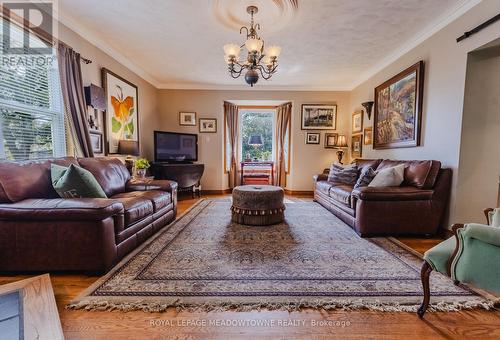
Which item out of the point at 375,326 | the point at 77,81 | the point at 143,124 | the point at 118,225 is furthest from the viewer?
the point at 143,124

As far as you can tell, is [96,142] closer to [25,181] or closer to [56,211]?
[25,181]

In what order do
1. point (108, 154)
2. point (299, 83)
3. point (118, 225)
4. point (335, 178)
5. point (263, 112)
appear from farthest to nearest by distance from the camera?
point (263, 112) → point (299, 83) → point (335, 178) → point (108, 154) → point (118, 225)

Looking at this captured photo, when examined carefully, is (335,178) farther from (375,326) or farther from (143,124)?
(143,124)

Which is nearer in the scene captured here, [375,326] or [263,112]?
[375,326]

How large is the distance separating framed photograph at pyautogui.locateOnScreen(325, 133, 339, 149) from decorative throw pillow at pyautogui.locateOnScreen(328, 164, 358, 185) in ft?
5.09

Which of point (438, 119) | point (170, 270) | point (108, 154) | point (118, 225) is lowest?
point (170, 270)

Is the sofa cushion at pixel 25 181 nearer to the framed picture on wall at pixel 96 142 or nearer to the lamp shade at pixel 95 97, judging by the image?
the framed picture on wall at pixel 96 142

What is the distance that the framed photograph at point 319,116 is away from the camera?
215 inches

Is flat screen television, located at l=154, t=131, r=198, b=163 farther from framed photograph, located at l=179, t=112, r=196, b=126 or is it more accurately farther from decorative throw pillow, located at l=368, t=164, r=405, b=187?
decorative throw pillow, located at l=368, t=164, r=405, b=187

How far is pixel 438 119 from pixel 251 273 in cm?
291

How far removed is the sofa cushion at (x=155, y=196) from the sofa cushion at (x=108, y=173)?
15cm

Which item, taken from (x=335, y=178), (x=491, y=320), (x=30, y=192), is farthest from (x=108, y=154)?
(x=491, y=320)

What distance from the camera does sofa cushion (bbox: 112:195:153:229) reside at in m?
2.14

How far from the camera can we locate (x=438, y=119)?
2.81 meters
